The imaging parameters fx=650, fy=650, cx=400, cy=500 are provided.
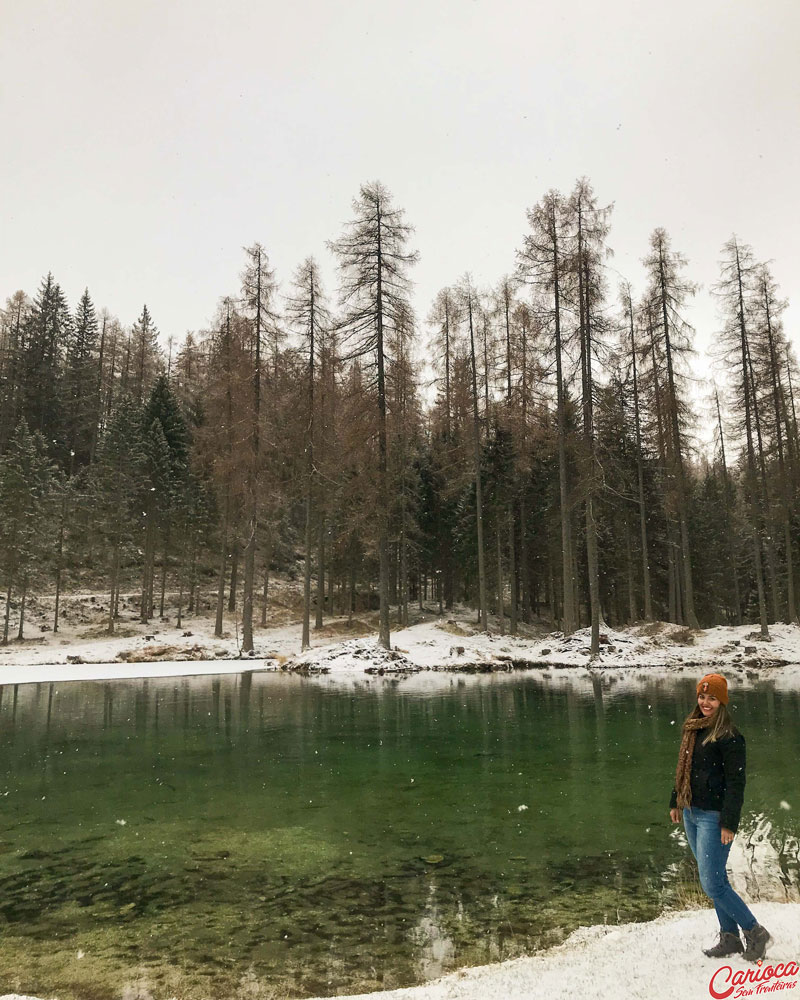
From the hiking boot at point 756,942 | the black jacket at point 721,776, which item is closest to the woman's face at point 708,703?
the black jacket at point 721,776

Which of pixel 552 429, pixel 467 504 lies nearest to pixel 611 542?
pixel 467 504

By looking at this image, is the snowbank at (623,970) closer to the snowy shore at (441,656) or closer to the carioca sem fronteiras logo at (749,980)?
the carioca sem fronteiras logo at (749,980)

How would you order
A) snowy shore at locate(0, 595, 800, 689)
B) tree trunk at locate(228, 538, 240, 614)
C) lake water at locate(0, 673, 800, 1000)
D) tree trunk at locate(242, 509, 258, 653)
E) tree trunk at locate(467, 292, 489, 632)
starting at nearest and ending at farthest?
lake water at locate(0, 673, 800, 1000) → snowy shore at locate(0, 595, 800, 689) → tree trunk at locate(242, 509, 258, 653) → tree trunk at locate(467, 292, 489, 632) → tree trunk at locate(228, 538, 240, 614)

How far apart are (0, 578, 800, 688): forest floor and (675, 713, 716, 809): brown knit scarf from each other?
56.6 feet

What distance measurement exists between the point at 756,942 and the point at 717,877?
1.16ft

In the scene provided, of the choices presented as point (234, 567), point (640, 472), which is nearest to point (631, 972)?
point (640, 472)

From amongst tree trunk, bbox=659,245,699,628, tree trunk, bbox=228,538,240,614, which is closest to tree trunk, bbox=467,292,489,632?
tree trunk, bbox=659,245,699,628

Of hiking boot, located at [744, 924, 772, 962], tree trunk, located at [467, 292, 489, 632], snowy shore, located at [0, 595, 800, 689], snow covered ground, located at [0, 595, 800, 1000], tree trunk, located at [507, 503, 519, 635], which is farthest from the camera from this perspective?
tree trunk, located at [507, 503, 519, 635]

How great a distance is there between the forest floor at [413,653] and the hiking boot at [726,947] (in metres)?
17.3

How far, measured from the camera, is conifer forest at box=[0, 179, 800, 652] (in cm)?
2661

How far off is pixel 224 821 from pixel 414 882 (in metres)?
2.69

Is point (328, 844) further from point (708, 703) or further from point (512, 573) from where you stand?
point (512, 573)

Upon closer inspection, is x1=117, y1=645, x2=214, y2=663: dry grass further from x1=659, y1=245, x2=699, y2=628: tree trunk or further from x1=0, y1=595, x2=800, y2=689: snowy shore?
x1=659, y1=245, x2=699, y2=628: tree trunk

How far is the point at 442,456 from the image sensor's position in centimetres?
3912
